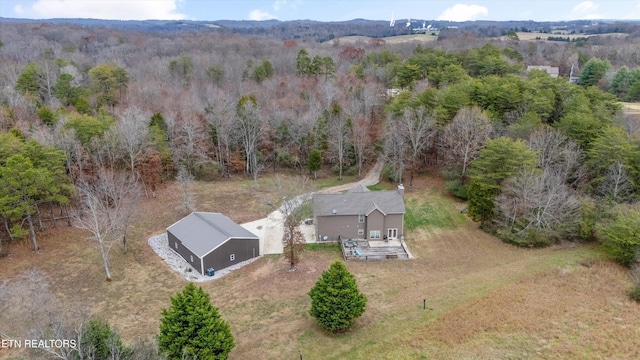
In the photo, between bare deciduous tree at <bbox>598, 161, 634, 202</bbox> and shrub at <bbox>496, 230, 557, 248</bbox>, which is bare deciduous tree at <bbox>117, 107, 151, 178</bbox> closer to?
shrub at <bbox>496, 230, 557, 248</bbox>

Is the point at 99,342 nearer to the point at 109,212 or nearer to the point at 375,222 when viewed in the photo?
the point at 109,212

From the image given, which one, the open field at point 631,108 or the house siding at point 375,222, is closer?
the house siding at point 375,222

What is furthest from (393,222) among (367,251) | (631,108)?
(631,108)

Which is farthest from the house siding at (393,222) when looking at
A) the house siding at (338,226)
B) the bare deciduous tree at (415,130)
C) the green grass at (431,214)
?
the bare deciduous tree at (415,130)

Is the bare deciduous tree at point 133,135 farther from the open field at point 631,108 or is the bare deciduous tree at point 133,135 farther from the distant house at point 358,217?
the open field at point 631,108

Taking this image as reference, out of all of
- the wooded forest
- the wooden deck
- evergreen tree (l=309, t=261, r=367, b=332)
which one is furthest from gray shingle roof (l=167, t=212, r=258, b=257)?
evergreen tree (l=309, t=261, r=367, b=332)

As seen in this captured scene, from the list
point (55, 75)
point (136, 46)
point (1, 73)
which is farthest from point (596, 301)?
point (136, 46)
